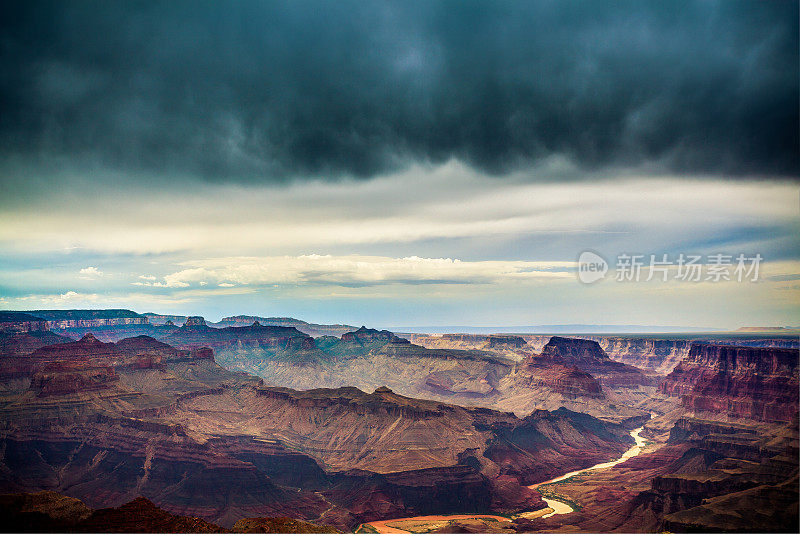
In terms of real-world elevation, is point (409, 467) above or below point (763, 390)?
below

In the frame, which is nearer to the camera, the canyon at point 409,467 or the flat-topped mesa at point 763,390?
the canyon at point 409,467

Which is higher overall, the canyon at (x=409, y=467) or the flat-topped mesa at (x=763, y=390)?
the flat-topped mesa at (x=763, y=390)

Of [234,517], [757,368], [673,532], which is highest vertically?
[757,368]

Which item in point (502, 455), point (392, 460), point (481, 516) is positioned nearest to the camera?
point (481, 516)

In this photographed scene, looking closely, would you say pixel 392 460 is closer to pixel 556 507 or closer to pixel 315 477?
pixel 315 477

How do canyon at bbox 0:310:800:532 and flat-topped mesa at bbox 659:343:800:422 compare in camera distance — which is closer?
canyon at bbox 0:310:800:532

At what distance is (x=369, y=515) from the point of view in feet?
443

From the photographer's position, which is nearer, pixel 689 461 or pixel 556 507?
pixel 556 507

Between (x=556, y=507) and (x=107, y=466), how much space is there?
117655 mm

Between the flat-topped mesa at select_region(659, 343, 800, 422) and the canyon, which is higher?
the flat-topped mesa at select_region(659, 343, 800, 422)

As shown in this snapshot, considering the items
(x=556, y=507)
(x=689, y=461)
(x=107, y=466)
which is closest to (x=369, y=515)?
(x=556, y=507)

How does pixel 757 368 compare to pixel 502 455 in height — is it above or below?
above

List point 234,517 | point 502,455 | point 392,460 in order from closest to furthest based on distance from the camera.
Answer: point 234,517, point 392,460, point 502,455

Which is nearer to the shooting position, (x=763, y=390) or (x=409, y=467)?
(x=409, y=467)
